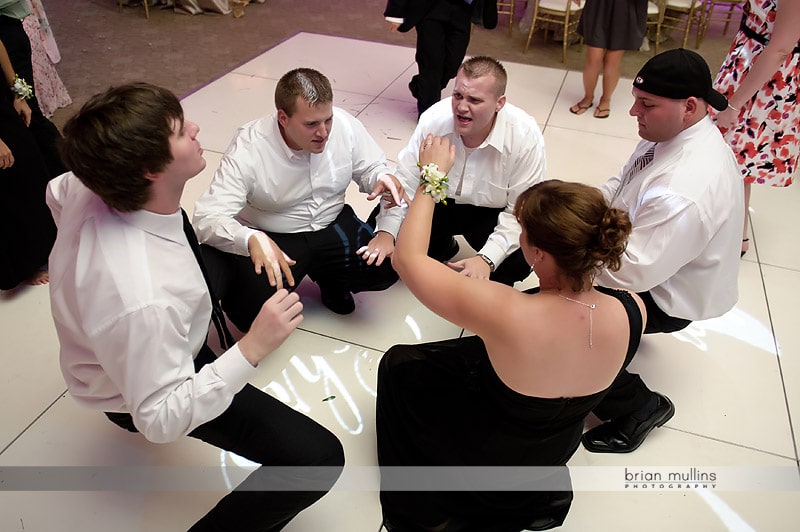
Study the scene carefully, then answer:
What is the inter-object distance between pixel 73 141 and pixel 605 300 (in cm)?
128

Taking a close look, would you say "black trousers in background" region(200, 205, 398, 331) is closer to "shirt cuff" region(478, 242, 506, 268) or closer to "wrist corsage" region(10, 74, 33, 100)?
"shirt cuff" region(478, 242, 506, 268)

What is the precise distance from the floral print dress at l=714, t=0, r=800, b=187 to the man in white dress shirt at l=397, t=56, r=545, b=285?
1.00m

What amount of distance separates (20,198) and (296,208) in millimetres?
1200

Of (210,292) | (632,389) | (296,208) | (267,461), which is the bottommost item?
(632,389)

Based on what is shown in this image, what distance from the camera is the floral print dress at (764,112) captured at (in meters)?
2.52

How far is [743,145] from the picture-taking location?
273cm

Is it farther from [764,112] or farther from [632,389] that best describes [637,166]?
[764,112]

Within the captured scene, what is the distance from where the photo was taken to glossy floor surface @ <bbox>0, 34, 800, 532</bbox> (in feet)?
6.02

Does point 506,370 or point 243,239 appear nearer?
point 506,370

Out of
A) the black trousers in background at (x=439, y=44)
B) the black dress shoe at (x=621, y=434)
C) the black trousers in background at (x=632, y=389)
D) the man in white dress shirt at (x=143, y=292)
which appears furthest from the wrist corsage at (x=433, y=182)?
the black trousers in background at (x=439, y=44)

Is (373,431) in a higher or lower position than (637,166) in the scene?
lower

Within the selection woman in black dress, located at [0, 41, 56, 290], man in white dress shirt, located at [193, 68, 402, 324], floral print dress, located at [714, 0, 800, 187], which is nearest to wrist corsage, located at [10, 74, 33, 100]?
woman in black dress, located at [0, 41, 56, 290]

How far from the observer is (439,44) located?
385cm

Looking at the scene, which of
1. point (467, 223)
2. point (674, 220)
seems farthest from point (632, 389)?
point (467, 223)
